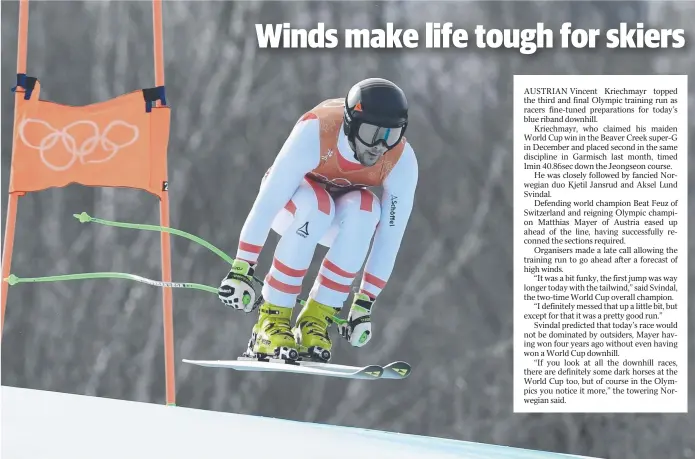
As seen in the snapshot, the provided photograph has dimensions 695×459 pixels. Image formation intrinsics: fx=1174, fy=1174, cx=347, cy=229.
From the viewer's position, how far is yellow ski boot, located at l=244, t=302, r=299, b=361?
4.90m

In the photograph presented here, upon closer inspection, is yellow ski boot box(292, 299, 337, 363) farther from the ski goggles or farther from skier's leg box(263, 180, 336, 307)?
the ski goggles

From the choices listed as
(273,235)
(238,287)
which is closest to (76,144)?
(273,235)

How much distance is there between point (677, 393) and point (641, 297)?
1.59ft

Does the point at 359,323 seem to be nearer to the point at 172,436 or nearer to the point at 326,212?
the point at 326,212

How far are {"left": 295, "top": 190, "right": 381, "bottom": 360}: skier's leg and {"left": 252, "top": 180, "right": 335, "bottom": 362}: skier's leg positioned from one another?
7 cm

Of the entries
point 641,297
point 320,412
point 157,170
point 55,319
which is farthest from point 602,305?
point 55,319

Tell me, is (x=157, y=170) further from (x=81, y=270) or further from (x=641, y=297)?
(x=641, y=297)

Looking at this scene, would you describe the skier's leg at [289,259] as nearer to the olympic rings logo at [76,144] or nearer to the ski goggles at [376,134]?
the ski goggles at [376,134]

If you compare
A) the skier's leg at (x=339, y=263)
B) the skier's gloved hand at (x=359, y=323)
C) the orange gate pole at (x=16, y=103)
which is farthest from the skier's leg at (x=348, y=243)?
the orange gate pole at (x=16, y=103)

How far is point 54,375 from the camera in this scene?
582cm

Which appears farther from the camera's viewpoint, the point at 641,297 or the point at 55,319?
the point at 55,319

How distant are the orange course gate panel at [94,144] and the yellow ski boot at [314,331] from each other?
1.02 m

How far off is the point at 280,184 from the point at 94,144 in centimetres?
114

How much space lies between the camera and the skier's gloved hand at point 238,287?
4.89m
